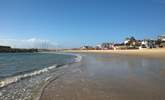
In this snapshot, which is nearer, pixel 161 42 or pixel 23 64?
pixel 23 64

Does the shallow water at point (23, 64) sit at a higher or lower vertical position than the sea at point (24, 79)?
lower

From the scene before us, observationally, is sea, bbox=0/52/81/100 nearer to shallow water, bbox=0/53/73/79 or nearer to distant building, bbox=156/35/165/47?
shallow water, bbox=0/53/73/79

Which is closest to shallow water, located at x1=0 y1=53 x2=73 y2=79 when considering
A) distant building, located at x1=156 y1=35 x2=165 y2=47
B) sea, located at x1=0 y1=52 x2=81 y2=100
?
sea, located at x1=0 y1=52 x2=81 y2=100

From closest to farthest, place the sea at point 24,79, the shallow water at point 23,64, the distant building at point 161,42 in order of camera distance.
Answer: the sea at point 24,79, the shallow water at point 23,64, the distant building at point 161,42

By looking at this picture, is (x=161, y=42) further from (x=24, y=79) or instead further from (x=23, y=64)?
(x=24, y=79)

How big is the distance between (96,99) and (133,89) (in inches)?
85.0

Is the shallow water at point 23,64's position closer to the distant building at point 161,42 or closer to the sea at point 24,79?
the sea at point 24,79

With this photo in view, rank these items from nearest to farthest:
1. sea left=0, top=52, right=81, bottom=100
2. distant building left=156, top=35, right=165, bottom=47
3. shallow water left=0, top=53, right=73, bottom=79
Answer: sea left=0, top=52, right=81, bottom=100
shallow water left=0, top=53, right=73, bottom=79
distant building left=156, top=35, right=165, bottom=47

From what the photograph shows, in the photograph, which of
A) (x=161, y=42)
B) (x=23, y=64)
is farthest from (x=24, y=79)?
(x=161, y=42)

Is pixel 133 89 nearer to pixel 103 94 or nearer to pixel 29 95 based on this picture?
pixel 103 94

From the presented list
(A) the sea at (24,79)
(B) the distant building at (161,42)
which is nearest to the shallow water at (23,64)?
(A) the sea at (24,79)

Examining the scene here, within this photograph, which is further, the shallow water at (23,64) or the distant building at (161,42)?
the distant building at (161,42)

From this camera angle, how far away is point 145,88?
28.1ft

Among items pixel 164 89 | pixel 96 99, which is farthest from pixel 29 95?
pixel 164 89
